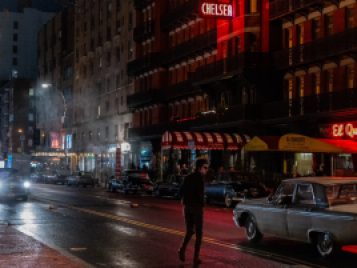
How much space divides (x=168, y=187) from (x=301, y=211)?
25.5 metres

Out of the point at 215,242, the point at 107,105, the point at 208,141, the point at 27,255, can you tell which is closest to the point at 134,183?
the point at 208,141

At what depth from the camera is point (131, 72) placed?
65.5 metres

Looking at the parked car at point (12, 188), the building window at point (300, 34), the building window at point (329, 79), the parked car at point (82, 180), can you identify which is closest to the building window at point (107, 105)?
the parked car at point (82, 180)

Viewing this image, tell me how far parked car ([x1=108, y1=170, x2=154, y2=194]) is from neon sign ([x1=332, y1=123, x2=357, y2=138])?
41.2 ft

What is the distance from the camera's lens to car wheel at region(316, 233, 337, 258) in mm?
12740

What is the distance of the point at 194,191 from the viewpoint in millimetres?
12188

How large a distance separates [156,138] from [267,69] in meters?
20.2

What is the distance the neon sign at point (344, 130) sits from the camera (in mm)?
34094

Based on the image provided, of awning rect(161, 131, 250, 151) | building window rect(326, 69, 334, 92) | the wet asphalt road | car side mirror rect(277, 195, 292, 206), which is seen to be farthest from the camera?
awning rect(161, 131, 250, 151)

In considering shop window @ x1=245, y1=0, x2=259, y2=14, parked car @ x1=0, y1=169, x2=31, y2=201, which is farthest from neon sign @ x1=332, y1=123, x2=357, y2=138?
parked car @ x1=0, y1=169, x2=31, y2=201

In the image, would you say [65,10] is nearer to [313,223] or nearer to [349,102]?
[349,102]

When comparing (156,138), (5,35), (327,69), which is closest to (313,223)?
(327,69)

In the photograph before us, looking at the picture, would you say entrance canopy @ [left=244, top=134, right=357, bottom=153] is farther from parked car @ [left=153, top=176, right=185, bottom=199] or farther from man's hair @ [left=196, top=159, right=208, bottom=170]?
man's hair @ [left=196, top=159, right=208, bottom=170]

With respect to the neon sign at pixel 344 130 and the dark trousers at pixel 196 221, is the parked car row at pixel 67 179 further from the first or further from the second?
the dark trousers at pixel 196 221
